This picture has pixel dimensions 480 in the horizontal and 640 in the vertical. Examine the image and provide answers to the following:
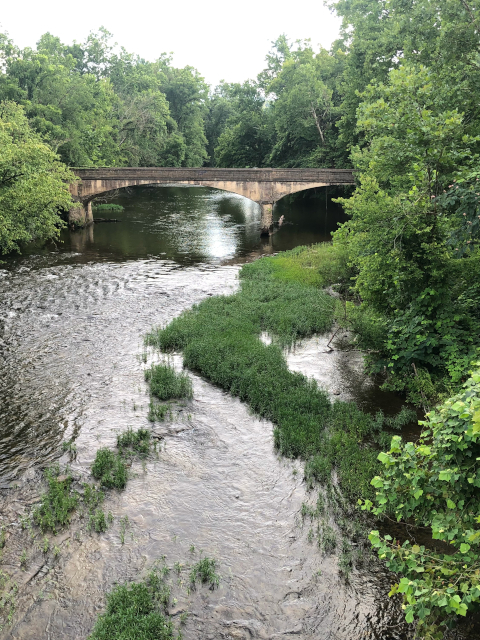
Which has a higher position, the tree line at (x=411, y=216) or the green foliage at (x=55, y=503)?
the tree line at (x=411, y=216)

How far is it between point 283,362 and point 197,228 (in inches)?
1082

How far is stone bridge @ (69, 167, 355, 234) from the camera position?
123 ft

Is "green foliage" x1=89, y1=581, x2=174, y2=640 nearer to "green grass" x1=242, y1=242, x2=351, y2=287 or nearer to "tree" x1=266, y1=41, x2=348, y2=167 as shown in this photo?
"green grass" x1=242, y1=242, x2=351, y2=287

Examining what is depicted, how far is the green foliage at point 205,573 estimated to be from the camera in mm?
7654

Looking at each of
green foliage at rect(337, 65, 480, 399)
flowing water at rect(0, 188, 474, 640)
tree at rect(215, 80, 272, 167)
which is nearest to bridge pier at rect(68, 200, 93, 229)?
flowing water at rect(0, 188, 474, 640)

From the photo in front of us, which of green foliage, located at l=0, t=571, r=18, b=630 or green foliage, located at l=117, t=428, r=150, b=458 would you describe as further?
green foliage, located at l=117, t=428, r=150, b=458

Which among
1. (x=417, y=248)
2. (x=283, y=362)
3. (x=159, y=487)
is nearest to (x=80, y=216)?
(x=283, y=362)

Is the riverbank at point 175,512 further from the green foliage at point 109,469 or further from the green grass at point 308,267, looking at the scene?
the green grass at point 308,267

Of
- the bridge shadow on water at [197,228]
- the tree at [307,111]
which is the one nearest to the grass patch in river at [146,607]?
the bridge shadow on water at [197,228]

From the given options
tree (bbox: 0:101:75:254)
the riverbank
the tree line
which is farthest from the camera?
tree (bbox: 0:101:75:254)

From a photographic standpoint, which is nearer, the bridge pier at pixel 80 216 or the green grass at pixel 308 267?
the green grass at pixel 308 267

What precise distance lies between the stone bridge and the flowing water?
1729 centimetres

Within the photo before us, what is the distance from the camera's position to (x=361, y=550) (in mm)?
8188

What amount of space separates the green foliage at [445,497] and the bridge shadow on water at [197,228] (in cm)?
2532
